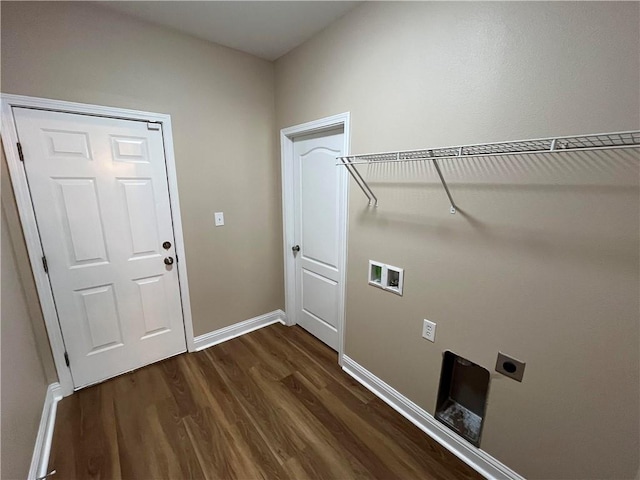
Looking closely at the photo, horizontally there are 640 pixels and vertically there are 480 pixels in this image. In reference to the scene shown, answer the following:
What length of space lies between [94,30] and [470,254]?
2.63 meters

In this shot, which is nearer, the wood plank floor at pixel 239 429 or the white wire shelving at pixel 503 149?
the white wire shelving at pixel 503 149

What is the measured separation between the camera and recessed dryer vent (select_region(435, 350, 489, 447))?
5.10ft

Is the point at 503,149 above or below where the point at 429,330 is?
above

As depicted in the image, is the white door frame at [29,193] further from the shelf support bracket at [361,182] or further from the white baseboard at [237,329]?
the shelf support bracket at [361,182]

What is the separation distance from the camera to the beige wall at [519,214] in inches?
38.1

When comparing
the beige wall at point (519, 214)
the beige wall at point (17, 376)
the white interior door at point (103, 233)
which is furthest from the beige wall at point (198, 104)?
the beige wall at point (519, 214)

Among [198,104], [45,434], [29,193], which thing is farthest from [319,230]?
[45,434]

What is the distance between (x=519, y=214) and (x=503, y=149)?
0.29 m

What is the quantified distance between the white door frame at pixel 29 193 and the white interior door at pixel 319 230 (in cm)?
107

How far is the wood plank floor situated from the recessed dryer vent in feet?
0.58

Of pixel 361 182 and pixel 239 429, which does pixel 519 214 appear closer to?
pixel 361 182

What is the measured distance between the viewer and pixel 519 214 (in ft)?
3.86

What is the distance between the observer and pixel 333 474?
1441 millimetres

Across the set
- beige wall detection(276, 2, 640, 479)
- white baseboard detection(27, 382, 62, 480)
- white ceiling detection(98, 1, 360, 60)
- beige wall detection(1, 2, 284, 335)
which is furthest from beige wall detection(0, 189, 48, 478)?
beige wall detection(276, 2, 640, 479)
